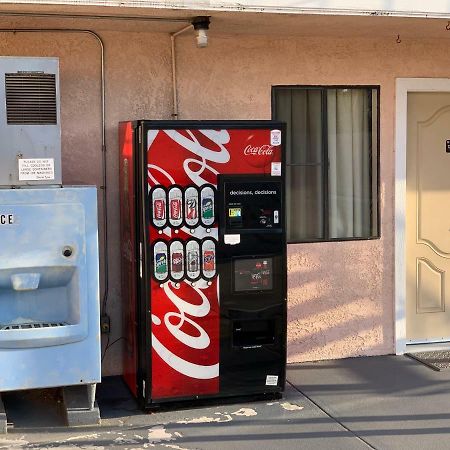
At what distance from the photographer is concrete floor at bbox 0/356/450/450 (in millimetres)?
5160

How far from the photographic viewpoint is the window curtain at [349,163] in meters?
6.96

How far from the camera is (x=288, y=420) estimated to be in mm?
5547

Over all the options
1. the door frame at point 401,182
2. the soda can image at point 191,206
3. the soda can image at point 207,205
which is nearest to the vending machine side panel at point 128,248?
the soda can image at point 191,206

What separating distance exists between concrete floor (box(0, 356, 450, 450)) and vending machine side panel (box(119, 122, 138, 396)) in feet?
0.82

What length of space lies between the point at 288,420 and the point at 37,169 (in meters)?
2.32

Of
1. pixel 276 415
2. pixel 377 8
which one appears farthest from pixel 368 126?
pixel 276 415

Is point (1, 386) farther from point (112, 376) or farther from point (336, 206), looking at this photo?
point (336, 206)

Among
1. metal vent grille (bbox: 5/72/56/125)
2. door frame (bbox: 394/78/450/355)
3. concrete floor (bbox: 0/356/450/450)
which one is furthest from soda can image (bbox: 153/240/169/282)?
door frame (bbox: 394/78/450/355)

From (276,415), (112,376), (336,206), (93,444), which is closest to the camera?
(93,444)

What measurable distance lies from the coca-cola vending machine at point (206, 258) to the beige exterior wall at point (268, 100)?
1.78 ft

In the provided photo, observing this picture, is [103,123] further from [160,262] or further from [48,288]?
[48,288]

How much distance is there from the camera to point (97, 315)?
5461 mm

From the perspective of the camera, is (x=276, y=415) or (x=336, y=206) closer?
(x=276, y=415)

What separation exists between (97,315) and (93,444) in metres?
0.82
